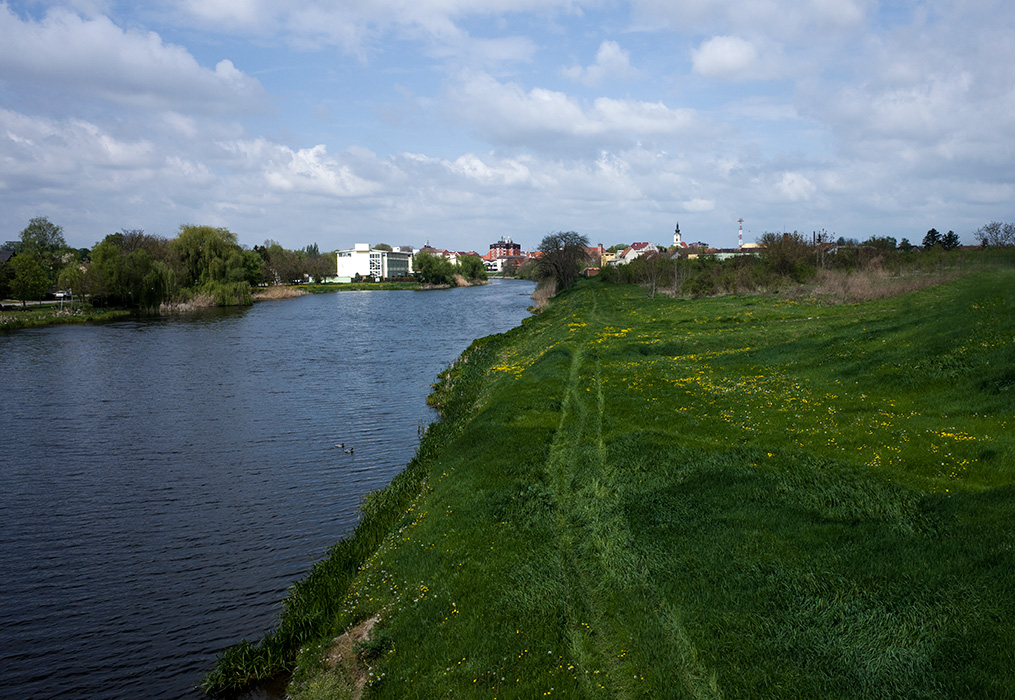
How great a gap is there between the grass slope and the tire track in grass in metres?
0.04

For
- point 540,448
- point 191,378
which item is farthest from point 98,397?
point 540,448

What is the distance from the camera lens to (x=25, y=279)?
77.8 metres

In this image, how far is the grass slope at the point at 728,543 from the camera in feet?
29.5

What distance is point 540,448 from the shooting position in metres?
18.4

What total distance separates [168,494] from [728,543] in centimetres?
1717

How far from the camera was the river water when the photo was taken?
1309 cm

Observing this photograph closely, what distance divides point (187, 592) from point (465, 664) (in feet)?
27.2

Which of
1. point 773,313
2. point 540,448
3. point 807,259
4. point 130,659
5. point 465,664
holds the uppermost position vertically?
point 807,259

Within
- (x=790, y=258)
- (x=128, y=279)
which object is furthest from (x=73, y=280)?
(x=790, y=258)

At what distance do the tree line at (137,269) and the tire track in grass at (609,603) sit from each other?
81680 mm

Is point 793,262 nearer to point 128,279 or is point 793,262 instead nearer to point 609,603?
point 609,603

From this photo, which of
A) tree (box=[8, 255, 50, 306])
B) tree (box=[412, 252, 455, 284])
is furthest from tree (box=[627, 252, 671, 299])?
tree (box=[8, 255, 50, 306])

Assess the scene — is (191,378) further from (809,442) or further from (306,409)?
(809,442)

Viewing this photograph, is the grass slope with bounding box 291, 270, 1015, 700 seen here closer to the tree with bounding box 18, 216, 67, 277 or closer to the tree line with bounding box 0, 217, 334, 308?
the tree line with bounding box 0, 217, 334, 308
